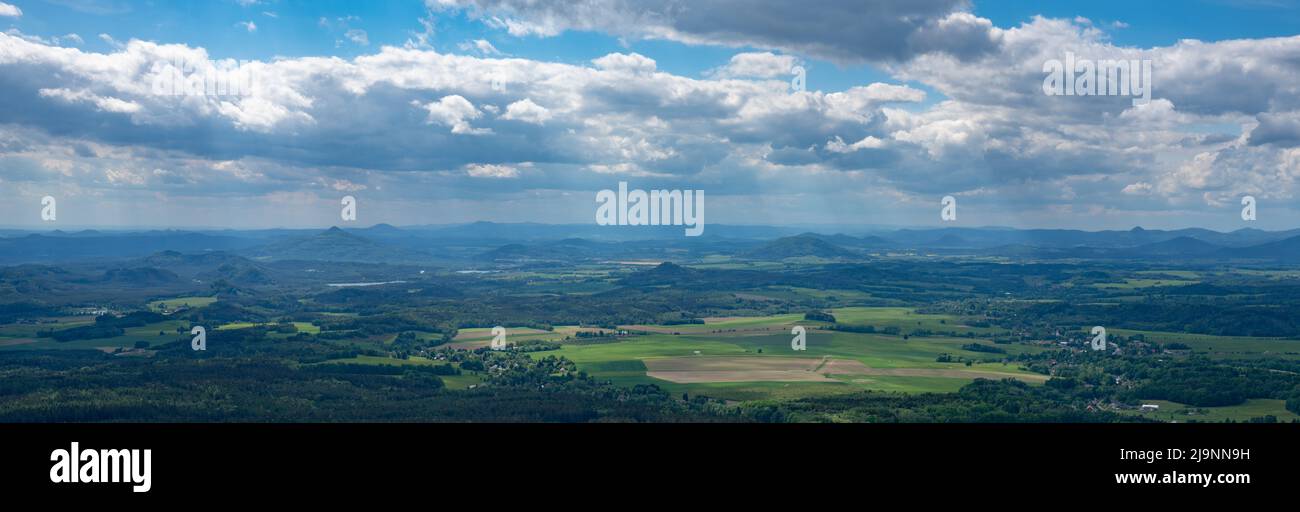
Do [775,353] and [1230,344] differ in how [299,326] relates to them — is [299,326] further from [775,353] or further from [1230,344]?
[1230,344]

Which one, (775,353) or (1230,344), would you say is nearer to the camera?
(775,353)

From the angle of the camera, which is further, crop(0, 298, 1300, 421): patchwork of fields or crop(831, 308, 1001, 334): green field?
crop(831, 308, 1001, 334): green field

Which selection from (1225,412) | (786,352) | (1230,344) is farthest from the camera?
(1230,344)

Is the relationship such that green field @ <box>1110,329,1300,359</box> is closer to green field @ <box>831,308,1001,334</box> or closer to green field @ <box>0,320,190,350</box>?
green field @ <box>831,308,1001,334</box>

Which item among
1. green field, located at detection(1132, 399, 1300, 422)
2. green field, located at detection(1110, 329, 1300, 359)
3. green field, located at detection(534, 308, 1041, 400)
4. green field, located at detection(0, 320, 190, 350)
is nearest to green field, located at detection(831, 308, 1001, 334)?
green field, located at detection(534, 308, 1041, 400)

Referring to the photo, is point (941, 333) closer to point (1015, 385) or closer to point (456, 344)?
point (1015, 385)

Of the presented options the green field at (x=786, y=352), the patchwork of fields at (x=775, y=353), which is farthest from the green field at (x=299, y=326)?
the green field at (x=786, y=352)

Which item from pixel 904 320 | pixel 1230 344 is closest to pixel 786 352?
pixel 904 320

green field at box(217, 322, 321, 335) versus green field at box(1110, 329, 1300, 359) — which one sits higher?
green field at box(217, 322, 321, 335)

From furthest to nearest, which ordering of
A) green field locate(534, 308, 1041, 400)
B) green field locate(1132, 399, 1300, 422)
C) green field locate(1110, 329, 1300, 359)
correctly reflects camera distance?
green field locate(1110, 329, 1300, 359), green field locate(534, 308, 1041, 400), green field locate(1132, 399, 1300, 422)

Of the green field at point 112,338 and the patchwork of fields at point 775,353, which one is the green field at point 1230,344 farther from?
the green field at point 112,338

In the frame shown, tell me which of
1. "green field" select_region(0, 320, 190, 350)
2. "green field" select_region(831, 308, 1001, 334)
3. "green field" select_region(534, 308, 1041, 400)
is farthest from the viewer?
"green field" select_region(831, 308, 1001, 334)
